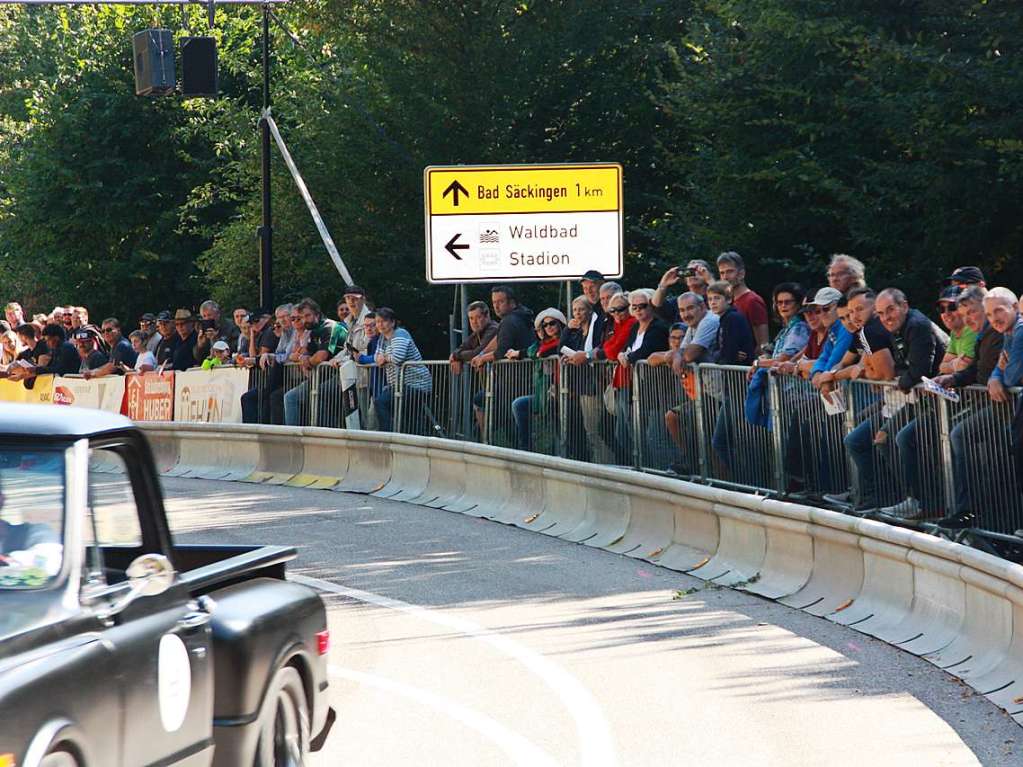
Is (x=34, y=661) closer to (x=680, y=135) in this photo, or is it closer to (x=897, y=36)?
(x=897, y=36)

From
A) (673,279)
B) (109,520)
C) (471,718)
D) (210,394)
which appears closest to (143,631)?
(109,520)

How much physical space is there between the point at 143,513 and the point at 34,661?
1078 millimetres

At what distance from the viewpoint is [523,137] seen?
37.7 metres

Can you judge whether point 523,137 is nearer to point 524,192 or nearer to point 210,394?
point 210,394

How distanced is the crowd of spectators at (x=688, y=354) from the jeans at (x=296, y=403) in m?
0.02

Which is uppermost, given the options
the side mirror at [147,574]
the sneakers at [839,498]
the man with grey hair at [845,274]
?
the man with grey hair at [845,274]

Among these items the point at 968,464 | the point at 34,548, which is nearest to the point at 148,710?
the point at 34,548

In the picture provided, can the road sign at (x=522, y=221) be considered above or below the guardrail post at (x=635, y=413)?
above

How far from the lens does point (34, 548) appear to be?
530 cm

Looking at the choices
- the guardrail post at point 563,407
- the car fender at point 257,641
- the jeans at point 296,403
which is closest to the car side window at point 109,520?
the car fender at point 257,641

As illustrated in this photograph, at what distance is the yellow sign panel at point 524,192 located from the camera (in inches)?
878

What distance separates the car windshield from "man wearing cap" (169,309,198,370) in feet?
68.8

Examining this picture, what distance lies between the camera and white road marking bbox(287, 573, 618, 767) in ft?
26.5

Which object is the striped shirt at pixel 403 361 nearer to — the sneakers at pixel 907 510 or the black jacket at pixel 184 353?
the black jacket at pixel 184 353
